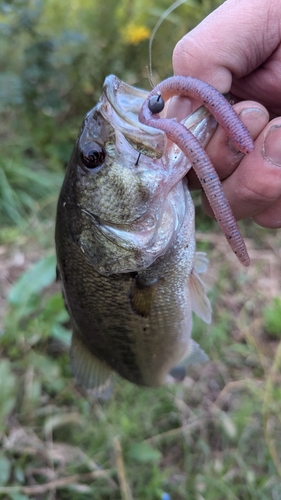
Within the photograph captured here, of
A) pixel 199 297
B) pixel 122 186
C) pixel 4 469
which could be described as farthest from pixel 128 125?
pixel 4 469

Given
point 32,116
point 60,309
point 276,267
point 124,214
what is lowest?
point 276,267

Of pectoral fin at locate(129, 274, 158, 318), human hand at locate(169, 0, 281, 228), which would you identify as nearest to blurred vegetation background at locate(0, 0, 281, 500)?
pectoral fin at locate(129, 274, 158, 318)

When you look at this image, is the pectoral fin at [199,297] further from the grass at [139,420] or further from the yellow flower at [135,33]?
the yellow flower at [135,33]

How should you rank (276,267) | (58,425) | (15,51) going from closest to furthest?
(58,425) < (276,267) < (15,51)

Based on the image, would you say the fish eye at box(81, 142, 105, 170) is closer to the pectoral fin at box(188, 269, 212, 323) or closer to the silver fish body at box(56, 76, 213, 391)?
the silver fish body at box(56, 76, 213, 391)

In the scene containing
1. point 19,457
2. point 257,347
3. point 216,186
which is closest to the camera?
point 216,186

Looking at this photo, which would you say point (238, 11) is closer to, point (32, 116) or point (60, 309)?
point (60, 309)

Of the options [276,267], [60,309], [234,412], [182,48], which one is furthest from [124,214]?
[276,267]

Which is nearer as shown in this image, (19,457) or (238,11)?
(238,11)
